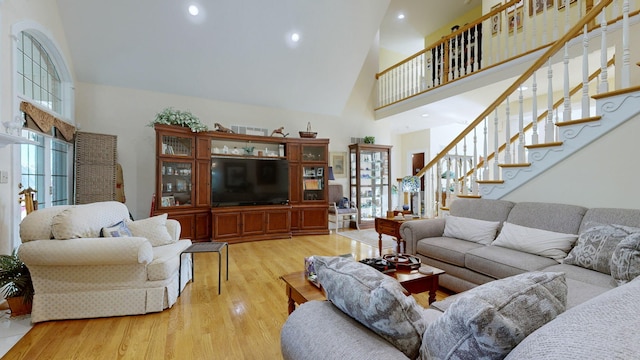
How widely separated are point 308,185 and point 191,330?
390 cm

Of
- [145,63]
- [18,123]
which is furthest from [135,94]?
[18,123]

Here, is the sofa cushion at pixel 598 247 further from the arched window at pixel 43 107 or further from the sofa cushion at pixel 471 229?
the arched window at pixel 43 107

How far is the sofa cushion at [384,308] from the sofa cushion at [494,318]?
0.21 ft

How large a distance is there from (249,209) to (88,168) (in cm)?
245

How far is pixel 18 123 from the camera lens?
8.13 feet

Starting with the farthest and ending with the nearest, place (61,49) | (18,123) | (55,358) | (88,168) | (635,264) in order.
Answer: (88,168), (61,49), (18,123), (55,358), (635,264)

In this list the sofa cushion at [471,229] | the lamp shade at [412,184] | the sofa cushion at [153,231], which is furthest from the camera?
the lamp shade at [412,184]

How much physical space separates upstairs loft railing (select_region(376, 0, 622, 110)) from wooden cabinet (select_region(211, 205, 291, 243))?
3.57 metres

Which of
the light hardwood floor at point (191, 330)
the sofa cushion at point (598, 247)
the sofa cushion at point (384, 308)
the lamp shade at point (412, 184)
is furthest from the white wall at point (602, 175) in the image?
the sofa cushion at point (384, 308)

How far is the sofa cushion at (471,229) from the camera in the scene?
9.09ft

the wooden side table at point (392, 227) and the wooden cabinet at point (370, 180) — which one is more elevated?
the wooden cabinet at point (370, 180)

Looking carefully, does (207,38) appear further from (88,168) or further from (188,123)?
(88,168)

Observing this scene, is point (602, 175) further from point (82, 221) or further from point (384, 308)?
point (82, 221)

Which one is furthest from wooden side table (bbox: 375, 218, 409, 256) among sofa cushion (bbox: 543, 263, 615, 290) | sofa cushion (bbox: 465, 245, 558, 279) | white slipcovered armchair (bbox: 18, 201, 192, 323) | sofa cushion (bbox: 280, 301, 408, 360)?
white slipcovered armchair (bbox: 18, 201, 192, 323)
